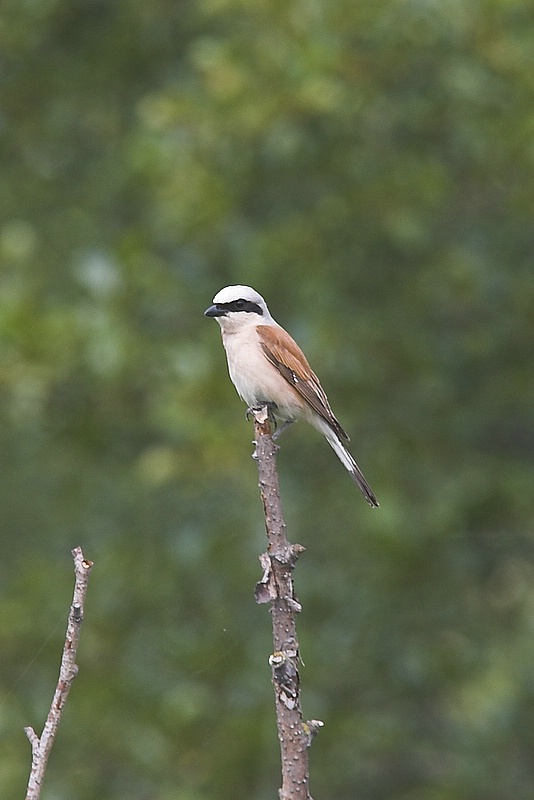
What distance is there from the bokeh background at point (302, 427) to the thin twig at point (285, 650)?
3386 mm

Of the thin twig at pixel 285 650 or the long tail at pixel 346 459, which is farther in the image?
the long tail at pixel 346 459

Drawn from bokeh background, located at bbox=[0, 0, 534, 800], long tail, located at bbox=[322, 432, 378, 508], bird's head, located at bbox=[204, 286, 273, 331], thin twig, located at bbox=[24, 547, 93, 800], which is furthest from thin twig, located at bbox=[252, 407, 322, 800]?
bokeh background, located at bbox=[0, 0, 534, 800]

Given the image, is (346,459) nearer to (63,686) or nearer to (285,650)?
(285,650)

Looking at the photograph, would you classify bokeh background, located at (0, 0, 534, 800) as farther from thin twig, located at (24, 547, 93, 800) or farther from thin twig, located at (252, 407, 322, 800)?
thin twig, located at (24, 547, 93, 800)

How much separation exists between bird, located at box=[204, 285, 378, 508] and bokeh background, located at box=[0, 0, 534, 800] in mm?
1432

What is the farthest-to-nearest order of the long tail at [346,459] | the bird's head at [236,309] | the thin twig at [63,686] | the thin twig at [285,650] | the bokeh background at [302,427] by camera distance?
the bokeh background at [302,427], the bird's head at [236,309], the long tail at [346,459], the thin twig at [285,650], the thin twig at [63,686]

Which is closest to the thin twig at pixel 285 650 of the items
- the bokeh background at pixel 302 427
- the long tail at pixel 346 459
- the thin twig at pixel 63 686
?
the thin twig at pixel 63 686

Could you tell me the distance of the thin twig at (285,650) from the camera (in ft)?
6.77

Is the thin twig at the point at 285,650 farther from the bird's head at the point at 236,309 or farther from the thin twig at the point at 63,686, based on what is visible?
the bird's head at the point at 236,309

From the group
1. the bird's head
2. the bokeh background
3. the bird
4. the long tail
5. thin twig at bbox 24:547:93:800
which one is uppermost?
the bokeh background

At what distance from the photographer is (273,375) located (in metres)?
4.15

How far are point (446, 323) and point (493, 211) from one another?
2.09 ft

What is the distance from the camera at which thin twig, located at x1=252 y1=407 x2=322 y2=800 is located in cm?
206

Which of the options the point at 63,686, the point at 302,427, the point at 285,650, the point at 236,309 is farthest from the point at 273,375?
the point at 63,686
